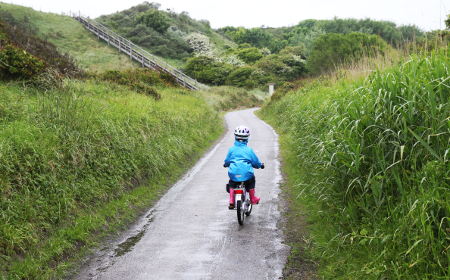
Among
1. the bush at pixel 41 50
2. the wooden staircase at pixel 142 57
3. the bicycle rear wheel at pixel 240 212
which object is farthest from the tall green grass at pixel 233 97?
the bicycle rear wheel at pixel 240 212

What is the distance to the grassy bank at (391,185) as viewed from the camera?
12.8ft

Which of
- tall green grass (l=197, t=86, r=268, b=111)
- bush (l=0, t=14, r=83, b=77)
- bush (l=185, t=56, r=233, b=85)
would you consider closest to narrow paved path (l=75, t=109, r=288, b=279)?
bush (l=0, t=14, r=83, b=77)

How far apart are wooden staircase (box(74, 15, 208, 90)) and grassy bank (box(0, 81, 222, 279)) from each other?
3006cm

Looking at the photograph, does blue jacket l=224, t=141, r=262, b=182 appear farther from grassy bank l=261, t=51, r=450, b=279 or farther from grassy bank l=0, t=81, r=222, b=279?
grassy bank l=0, t=81, r=222, b=279

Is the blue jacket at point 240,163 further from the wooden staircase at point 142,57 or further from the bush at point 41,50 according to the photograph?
the wooden staircase at point 142,57

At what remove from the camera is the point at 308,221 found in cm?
707

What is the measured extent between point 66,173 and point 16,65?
244 inches

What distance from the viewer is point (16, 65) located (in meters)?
11.8

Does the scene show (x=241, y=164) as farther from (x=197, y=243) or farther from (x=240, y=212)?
(x=197, y=243)

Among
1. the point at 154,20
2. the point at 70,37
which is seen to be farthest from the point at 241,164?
the point at 154,20

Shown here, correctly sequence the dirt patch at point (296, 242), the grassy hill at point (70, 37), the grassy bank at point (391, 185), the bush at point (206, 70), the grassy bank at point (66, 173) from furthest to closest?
the bush at point (206, 70), the grassy hill at point (70, 37), the grassy bank at point (66, 173), the dirt patch at point (296, 242), the grassy bank at point (391, 185)

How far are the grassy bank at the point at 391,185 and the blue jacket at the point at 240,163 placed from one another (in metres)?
1.49

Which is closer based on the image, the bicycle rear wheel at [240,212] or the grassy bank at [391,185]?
the grassy bank at [391,185]

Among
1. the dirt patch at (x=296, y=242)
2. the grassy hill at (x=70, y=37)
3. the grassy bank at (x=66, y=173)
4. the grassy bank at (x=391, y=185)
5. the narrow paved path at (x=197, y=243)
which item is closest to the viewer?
the grassy bank at (x=391, y=185)
